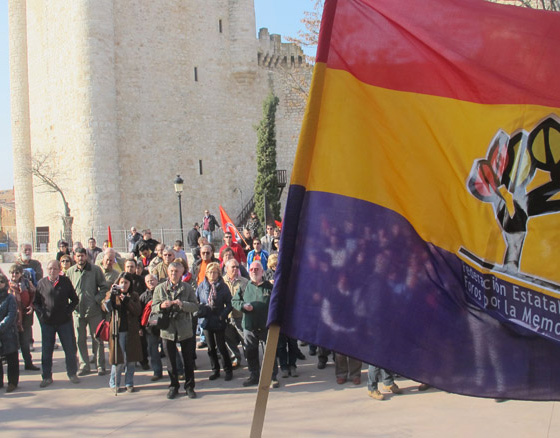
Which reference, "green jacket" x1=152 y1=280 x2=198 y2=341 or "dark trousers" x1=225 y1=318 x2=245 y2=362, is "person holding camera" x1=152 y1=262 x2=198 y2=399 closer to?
"green jacket" x1=152 y1=280 x2=198 y2=341

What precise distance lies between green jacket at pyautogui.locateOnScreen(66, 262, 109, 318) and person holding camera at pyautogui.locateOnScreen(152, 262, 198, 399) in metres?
1.62

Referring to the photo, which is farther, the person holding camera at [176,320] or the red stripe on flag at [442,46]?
the person holding camera at [176,320]

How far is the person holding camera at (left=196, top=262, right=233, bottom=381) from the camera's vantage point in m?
8.58

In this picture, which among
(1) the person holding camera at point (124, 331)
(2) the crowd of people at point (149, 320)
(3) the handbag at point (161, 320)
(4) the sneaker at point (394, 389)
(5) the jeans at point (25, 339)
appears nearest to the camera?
(4) the sneaker at point (394, 389)

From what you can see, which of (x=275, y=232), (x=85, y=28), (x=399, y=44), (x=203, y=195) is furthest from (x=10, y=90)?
(x=399, y=44)

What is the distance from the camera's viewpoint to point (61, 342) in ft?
28.8

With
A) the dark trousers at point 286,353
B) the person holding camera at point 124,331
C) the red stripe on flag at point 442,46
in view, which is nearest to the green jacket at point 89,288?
the person holding camera at point 124,331

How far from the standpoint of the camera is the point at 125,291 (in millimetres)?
8359

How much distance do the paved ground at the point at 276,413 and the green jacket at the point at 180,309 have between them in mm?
793

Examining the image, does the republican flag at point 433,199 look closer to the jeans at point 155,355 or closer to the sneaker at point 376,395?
the sneaker at point 376,395

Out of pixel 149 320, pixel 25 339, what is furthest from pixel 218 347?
pixel 25 339

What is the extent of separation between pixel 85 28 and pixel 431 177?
91.0 feet

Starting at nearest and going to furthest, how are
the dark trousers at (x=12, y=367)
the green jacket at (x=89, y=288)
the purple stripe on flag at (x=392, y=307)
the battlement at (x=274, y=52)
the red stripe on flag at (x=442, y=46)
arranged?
the purple stripe on flag at (x=392, y=307)
the red stripe on flag at (x=442, y=46)
the dark trousers at (x=12, y=367)
the green jacket at (x=89, y=288)
the battlement at (x=274, y=52)

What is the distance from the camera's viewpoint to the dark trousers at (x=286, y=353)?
863 centimetres
